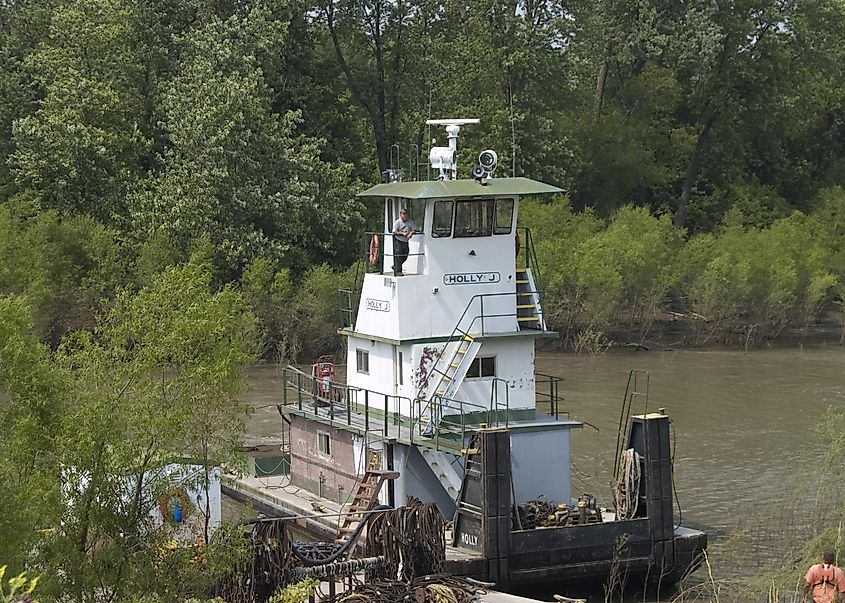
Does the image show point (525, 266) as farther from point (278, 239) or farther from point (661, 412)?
point (278, 239)

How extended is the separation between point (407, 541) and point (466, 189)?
691cm

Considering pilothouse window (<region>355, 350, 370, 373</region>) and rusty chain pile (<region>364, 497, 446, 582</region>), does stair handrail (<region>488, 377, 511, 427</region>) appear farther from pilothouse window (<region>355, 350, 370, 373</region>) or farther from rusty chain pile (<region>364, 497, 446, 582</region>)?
rusty chain pile (<region>364, 497, 446, 582</region>)

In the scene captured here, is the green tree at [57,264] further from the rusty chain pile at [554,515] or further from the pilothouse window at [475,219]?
the rusty chain pile at [554,515]

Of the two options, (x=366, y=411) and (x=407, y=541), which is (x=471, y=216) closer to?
(x=366, y=411)

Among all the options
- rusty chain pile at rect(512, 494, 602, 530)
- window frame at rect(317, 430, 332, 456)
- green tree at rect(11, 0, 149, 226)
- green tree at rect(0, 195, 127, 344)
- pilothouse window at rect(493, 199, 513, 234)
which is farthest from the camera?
green tree at rect(11, 0, 149, 226)

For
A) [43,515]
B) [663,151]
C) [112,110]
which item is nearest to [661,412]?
[43,515]

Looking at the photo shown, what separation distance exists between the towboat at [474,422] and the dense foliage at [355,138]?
18771 mm

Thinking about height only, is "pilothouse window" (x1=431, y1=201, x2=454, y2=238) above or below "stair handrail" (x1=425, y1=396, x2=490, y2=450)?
above

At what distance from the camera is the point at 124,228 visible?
5450 centimetres

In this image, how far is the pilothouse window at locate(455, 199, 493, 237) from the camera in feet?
88.4

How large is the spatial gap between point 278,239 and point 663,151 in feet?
84.2

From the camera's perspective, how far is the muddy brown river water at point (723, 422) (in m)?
29.4

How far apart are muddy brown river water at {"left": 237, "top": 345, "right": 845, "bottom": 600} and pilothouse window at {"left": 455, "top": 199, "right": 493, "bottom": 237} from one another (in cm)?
679

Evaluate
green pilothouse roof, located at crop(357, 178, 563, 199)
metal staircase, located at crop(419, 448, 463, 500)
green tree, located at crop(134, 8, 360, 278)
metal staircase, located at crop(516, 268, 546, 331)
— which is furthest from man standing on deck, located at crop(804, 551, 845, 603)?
green tree, located at crop(134, 8, 360, 278)
